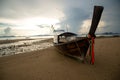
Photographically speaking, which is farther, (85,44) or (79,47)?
(79,47)

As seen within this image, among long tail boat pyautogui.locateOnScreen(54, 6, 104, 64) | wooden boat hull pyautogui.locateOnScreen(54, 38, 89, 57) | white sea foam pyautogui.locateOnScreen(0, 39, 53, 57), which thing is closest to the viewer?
long tail boat pyautogui.locateOnScreen(54, 6, 104, 64)

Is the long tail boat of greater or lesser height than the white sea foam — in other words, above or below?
above

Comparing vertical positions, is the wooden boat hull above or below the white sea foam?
above

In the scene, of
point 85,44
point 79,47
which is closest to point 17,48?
point 79,47

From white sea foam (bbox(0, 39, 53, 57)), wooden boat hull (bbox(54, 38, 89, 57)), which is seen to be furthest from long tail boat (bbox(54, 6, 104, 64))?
white sea foam (bbox(0, 39, 53, 57))

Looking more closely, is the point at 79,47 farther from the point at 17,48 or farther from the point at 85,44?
the point at 17,48

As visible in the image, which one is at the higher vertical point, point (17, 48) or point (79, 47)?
point (79, 47)

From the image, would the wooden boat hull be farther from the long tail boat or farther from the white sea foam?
the white sea foam

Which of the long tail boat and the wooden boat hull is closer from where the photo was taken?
the long tail boat

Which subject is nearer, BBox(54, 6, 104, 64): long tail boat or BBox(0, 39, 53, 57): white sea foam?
BBox(54, 6, 104, 64): long tail boat

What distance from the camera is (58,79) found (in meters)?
4.05

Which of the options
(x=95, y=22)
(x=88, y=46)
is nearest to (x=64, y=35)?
(x=88, y=46)

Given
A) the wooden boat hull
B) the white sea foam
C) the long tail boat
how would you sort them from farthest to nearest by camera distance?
the white sea foam → the wooden boat hull → the long tail boat

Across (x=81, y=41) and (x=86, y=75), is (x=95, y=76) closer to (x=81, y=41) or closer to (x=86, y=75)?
(x=86, y=75)
